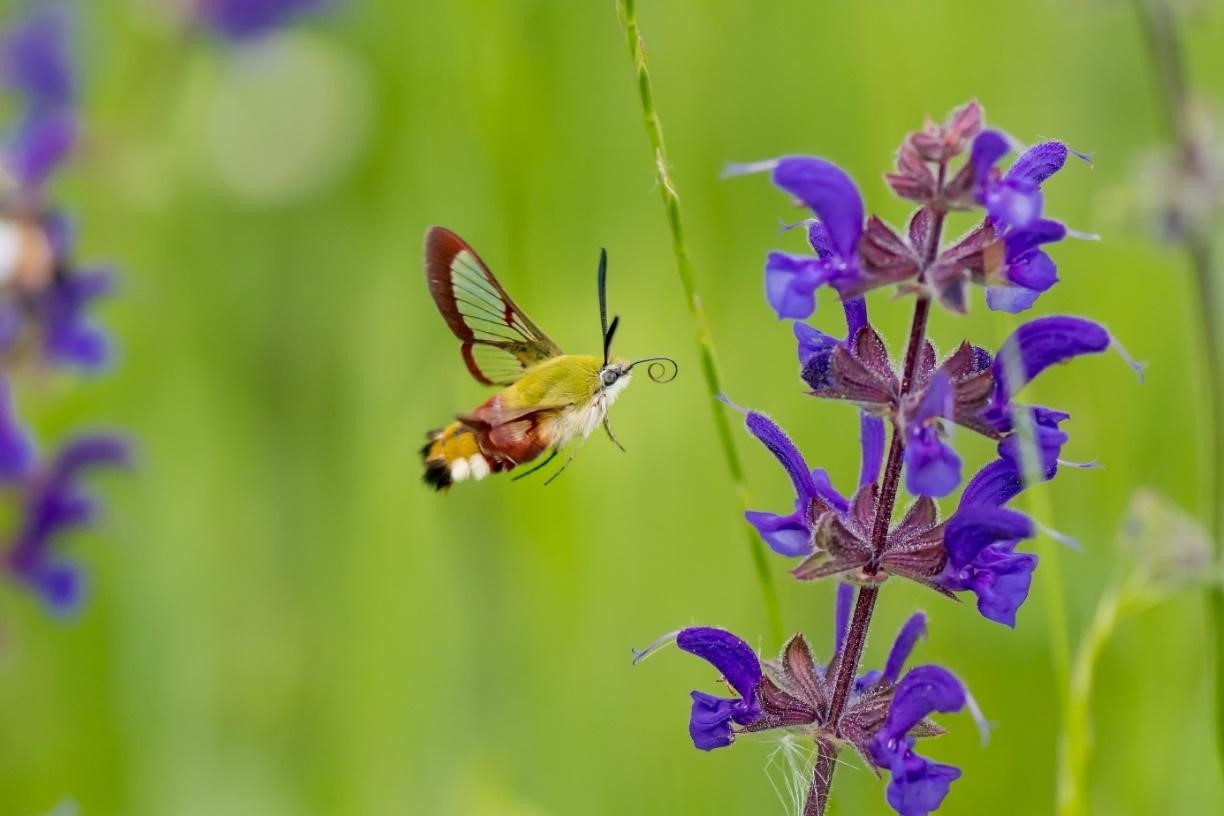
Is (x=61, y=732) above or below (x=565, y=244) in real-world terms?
below

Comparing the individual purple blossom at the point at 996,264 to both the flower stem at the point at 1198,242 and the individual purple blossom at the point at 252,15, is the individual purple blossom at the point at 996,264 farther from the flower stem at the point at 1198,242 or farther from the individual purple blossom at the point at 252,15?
the individual purple blossom at the point at 252,15

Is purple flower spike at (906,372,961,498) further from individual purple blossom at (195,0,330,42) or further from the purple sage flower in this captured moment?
individual purple blossom at (195,0,330,42)

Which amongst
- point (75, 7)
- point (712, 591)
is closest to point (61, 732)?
point (712, 591)

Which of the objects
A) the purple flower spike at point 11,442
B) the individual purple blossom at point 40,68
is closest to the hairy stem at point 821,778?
the purple flower spike at point 11,442

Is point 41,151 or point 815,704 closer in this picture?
point 815,704

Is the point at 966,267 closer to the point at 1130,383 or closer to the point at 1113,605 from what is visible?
the point at 1113,605

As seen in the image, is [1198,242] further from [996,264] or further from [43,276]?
[43,276]

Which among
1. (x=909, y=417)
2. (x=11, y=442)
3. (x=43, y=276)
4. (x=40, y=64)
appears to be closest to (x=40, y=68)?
(x=40, y=64)
